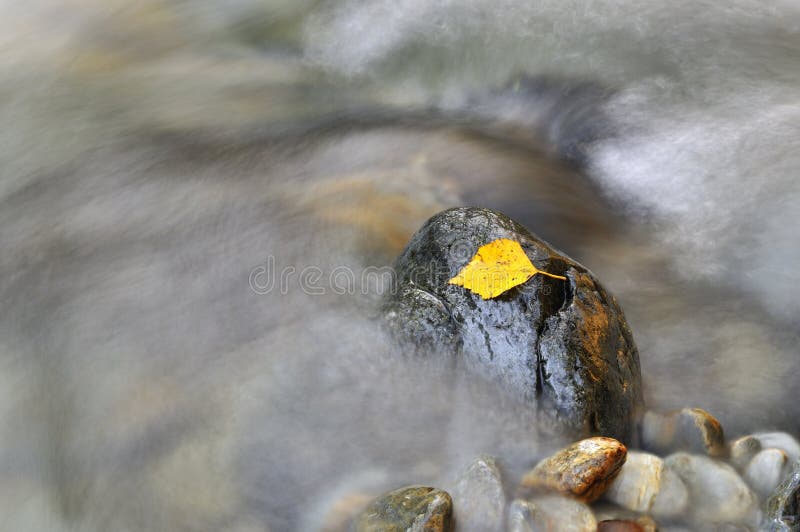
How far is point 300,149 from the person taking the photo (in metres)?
5.09

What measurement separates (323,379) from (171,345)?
2.80 feet

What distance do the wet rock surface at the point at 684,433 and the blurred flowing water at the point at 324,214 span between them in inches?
11.5

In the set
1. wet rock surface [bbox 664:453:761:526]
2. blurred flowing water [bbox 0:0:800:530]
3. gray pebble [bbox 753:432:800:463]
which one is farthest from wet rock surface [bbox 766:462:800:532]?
blurred flowing water [bbox 0:0:800:530]

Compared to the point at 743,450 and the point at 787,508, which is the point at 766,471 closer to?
the point at 743,450

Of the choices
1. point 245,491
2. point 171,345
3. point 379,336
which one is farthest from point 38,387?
point 379,336

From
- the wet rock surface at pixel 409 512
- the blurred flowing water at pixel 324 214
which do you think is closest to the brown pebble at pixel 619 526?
the blurred flowing water at pixel 324 214

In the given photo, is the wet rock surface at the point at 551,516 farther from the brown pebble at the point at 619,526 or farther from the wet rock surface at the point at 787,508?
the wet rock surface at the point at 787,508

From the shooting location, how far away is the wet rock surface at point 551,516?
2.59m

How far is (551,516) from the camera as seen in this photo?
8.73 ft

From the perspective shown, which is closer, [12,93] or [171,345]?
[171,345]

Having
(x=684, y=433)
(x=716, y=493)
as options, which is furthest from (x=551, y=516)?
(x=684, y=433)

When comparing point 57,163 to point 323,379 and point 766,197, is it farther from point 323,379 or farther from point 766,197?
point 766,197

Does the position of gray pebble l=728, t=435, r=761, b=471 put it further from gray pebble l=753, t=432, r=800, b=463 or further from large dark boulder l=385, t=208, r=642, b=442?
large dark boulder l=385, t=208, r=642, b=442

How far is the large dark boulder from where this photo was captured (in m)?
2.94
